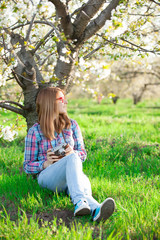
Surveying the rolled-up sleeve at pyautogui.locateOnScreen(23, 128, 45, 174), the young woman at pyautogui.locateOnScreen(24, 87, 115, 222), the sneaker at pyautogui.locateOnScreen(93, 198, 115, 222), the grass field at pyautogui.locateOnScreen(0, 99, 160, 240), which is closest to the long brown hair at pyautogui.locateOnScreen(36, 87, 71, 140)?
the young woman at pyautogui.locateOnScreen(24, 87, 115, 222)

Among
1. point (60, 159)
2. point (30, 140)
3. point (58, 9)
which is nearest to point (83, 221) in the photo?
point (60, 159)

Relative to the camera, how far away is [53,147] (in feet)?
9.70

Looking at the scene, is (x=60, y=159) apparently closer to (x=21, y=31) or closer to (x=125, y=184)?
(x=125, y=184)

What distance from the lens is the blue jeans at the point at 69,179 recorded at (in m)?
2.36

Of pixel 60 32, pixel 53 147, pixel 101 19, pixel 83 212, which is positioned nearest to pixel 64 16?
pixel 60 32

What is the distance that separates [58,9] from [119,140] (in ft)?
9.47

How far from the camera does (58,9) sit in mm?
3201

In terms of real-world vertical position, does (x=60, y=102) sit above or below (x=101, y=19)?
below

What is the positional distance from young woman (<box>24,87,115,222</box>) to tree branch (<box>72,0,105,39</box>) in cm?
103

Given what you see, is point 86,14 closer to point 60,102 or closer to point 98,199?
point 60,102

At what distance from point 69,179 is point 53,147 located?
1.95ft

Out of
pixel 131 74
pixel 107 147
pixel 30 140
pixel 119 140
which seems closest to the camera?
pixel 30 140

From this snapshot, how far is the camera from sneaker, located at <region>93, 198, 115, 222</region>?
2.17m

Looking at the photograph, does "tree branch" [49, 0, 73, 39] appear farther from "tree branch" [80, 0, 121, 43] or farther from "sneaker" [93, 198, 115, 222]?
"sneaker" [93, 198, 115, 222]
